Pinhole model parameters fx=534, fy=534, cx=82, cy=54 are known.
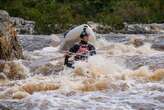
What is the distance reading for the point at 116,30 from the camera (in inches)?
1131

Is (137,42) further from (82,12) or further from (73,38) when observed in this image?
(82,12)

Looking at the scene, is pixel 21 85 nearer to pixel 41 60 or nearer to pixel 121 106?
pixel 121 106

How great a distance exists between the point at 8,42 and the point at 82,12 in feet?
82.8

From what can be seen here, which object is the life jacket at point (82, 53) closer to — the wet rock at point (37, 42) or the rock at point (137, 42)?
the wet rock at point (37, 42)

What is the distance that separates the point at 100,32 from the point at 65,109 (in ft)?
64.7

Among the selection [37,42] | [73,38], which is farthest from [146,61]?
[37,42]

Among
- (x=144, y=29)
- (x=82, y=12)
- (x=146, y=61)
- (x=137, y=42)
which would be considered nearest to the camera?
(x=146, y=61)

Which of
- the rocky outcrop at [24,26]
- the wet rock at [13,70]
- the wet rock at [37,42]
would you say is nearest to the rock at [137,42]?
the wet rock at [37,42]

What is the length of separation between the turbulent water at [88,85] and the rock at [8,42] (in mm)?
316

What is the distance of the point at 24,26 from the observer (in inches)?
1121

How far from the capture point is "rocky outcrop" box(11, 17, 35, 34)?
27188mm

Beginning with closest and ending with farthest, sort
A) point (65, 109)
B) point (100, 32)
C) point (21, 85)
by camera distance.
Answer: point (65, 109) → point (21, 85) → point (100, 32)

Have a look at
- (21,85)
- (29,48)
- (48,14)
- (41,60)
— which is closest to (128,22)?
(48,14)

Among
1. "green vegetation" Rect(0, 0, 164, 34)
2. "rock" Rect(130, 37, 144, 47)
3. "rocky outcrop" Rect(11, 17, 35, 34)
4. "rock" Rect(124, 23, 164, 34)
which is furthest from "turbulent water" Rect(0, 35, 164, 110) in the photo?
"green vegetation" Rect(0, 0, 164, 34)
